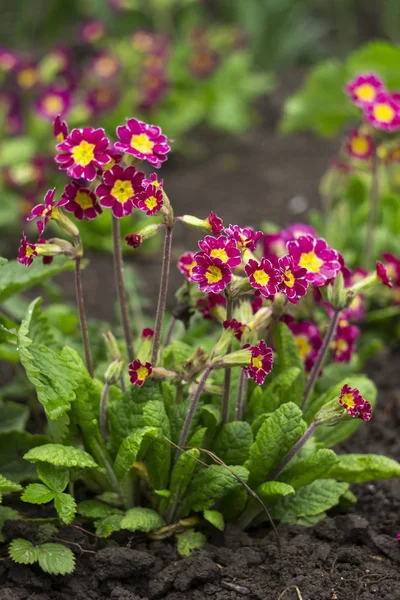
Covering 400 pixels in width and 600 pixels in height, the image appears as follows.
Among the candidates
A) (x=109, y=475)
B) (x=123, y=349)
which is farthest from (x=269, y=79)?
(x=109, y=475)

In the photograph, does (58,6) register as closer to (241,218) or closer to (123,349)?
(241,218)

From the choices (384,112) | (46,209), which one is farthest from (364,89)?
(46,209)

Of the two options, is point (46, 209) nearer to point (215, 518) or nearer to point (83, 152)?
point (83, 152)

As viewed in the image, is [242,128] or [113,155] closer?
[113,155]

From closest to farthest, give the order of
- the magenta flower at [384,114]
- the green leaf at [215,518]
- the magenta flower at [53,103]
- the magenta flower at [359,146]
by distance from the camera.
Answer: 1. the green leaf at [215,518]
2. the magenta flower at [384,114]
3. the magenta flower at [359,146]
4. the magenta flower at [53,103]

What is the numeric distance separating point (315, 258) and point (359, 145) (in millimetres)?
1484

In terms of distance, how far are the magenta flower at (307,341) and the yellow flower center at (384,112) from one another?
930 millimetres

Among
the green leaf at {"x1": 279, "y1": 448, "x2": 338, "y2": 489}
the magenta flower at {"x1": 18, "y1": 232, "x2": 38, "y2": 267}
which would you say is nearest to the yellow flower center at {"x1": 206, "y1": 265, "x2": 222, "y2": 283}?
the magenta flower at {"x1": 18, "y1": 232, "x2": 38, "y2": 267}

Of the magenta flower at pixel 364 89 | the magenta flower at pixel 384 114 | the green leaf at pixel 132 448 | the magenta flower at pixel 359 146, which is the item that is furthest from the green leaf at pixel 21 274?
the magenta flower at pixel 359 146

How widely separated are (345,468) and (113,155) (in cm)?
106

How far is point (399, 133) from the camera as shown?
3.53 meters

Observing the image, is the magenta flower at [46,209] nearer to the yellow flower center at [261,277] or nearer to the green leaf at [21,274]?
the green leaf at [21,274]

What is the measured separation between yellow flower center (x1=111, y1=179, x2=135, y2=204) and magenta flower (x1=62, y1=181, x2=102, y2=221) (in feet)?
0.21

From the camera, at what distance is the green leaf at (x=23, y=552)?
2.20 metres
